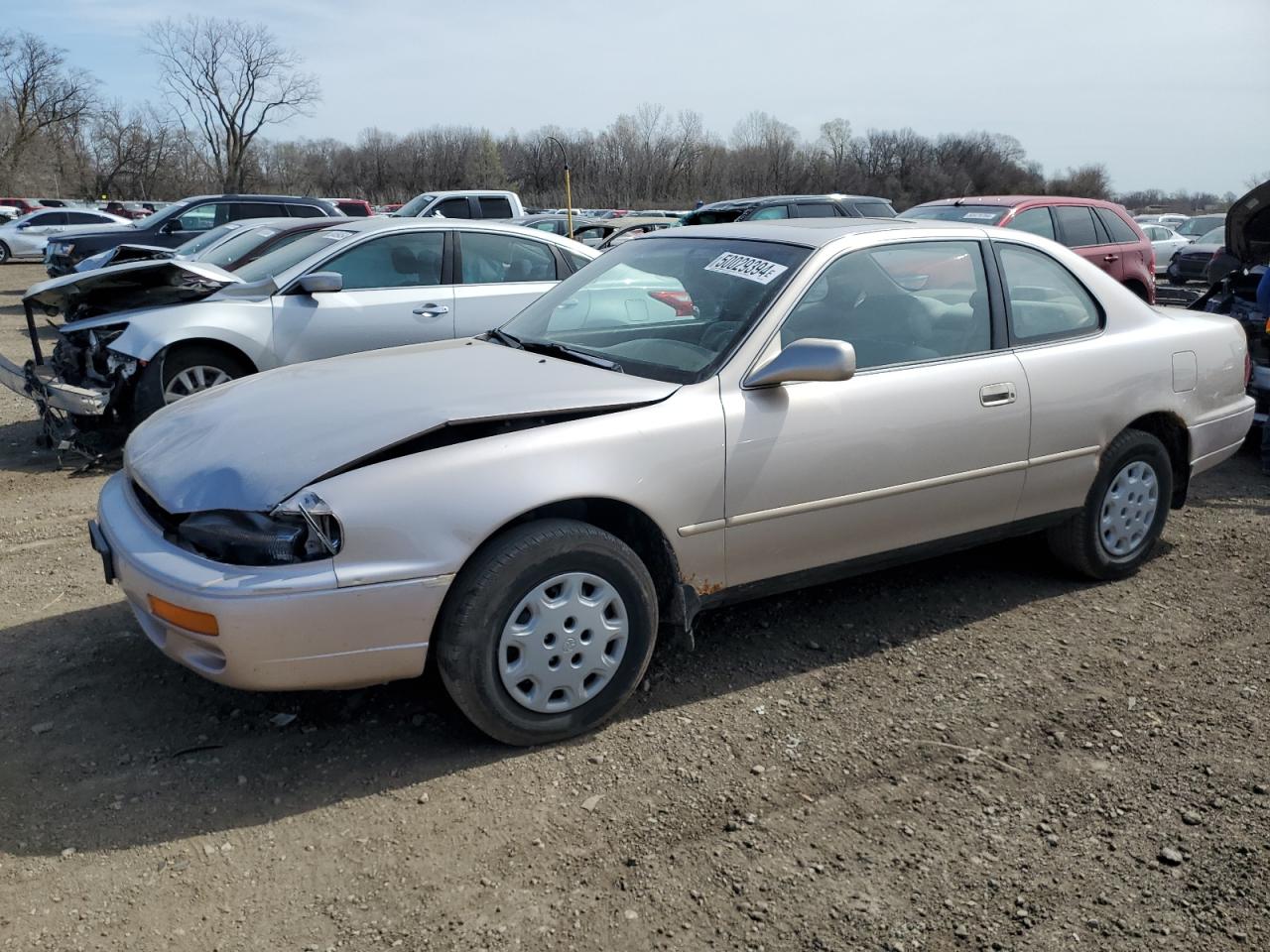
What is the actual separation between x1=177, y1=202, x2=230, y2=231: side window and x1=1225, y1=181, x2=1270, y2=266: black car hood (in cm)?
1502

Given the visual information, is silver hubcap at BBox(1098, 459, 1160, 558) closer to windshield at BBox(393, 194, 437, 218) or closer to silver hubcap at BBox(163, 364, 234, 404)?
silver hubcap at BBox(163, 364, 234, 404)

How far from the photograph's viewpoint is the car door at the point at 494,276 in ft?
23.8

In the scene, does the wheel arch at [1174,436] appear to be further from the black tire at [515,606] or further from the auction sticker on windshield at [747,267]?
the black tire at [515,606]

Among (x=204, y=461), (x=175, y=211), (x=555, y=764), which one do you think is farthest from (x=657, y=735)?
(x=175, y=211)

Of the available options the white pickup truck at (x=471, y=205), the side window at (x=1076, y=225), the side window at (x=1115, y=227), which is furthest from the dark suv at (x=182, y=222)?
the side window at (x=1115, y=227)

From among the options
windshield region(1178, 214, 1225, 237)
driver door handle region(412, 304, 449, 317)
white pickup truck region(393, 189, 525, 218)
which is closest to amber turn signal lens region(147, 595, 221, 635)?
driver door handle region(412, 304, 449, 317)

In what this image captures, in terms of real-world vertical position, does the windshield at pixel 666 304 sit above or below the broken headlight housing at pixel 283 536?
above

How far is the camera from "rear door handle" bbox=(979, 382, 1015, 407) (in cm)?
389

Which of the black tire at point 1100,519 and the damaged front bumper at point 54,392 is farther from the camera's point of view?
the damaged front bumper at point 54,392

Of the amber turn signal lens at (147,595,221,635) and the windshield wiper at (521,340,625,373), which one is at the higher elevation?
the windshield wiper at (521,340,625,373)

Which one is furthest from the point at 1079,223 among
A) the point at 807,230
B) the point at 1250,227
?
the point at 807,230

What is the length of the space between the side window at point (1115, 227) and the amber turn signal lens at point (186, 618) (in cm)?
1113

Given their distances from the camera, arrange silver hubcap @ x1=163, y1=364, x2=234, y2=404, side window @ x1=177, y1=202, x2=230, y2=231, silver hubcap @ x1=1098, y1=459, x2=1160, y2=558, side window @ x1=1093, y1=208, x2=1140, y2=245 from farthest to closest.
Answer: side window @ x1=177, y1=202, x2=230, y2=231, side window @ x1=1093, y1=208, x2=1140, y2=245, silver hubcap @ x1=163, y1=364, x2=234, y2=404, silver hubcap @ x1=1098, y1=459, x2=1160, y2=558

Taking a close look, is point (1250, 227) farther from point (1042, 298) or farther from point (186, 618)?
point (186, 618)
